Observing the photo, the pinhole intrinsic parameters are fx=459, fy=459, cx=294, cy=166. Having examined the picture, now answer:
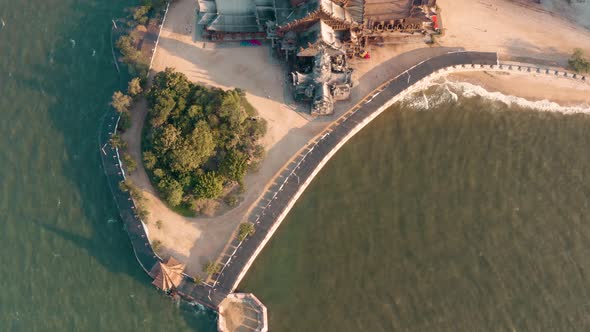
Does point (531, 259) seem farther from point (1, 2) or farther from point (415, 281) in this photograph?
point (1, 2)

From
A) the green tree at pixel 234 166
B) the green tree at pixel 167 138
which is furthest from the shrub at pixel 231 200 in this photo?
the green tree at pixel 167 138

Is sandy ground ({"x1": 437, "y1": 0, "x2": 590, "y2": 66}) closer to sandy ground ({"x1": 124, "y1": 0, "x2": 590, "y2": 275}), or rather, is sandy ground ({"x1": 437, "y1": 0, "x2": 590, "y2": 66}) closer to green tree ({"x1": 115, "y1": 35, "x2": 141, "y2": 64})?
sandy ground ({"x1": 124, "y1": 0, "x2": 590, "y2": 275})

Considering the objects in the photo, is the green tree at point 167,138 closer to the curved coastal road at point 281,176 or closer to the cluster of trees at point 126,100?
the cluster of trees at point 126,100

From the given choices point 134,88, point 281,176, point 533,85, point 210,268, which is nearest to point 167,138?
point 134,88

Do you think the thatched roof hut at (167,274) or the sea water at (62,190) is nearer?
the thatched roof hut at (167,274)

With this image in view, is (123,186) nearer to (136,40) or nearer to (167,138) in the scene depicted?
(167,138)

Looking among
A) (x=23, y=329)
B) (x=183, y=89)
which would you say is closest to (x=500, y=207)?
(x=183, y=89)
